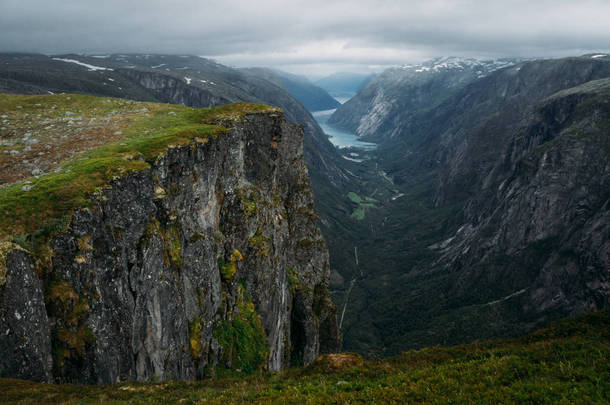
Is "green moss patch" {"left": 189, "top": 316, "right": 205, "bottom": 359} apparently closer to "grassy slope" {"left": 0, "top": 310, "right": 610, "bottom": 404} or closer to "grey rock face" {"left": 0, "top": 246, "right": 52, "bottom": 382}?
"grassy slope" {"left": 0, "top": 310, "right": 610, "bottom": 404}

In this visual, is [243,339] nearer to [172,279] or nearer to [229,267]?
[229,267]

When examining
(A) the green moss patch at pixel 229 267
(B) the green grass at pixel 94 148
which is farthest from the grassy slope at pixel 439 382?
(A) the green moss patch at pixel 229 267

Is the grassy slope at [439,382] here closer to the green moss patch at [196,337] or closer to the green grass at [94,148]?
the green grass at [94,148]

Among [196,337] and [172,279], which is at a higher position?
[172,279]

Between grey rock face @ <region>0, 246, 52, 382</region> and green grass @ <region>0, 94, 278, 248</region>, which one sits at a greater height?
green grass @ <region>0, 94, 278, 248</region>

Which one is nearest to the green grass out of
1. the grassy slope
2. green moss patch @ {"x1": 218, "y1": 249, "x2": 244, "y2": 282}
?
the grassy slope

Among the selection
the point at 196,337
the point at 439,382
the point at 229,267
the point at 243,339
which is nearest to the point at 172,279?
the point at 196,337
